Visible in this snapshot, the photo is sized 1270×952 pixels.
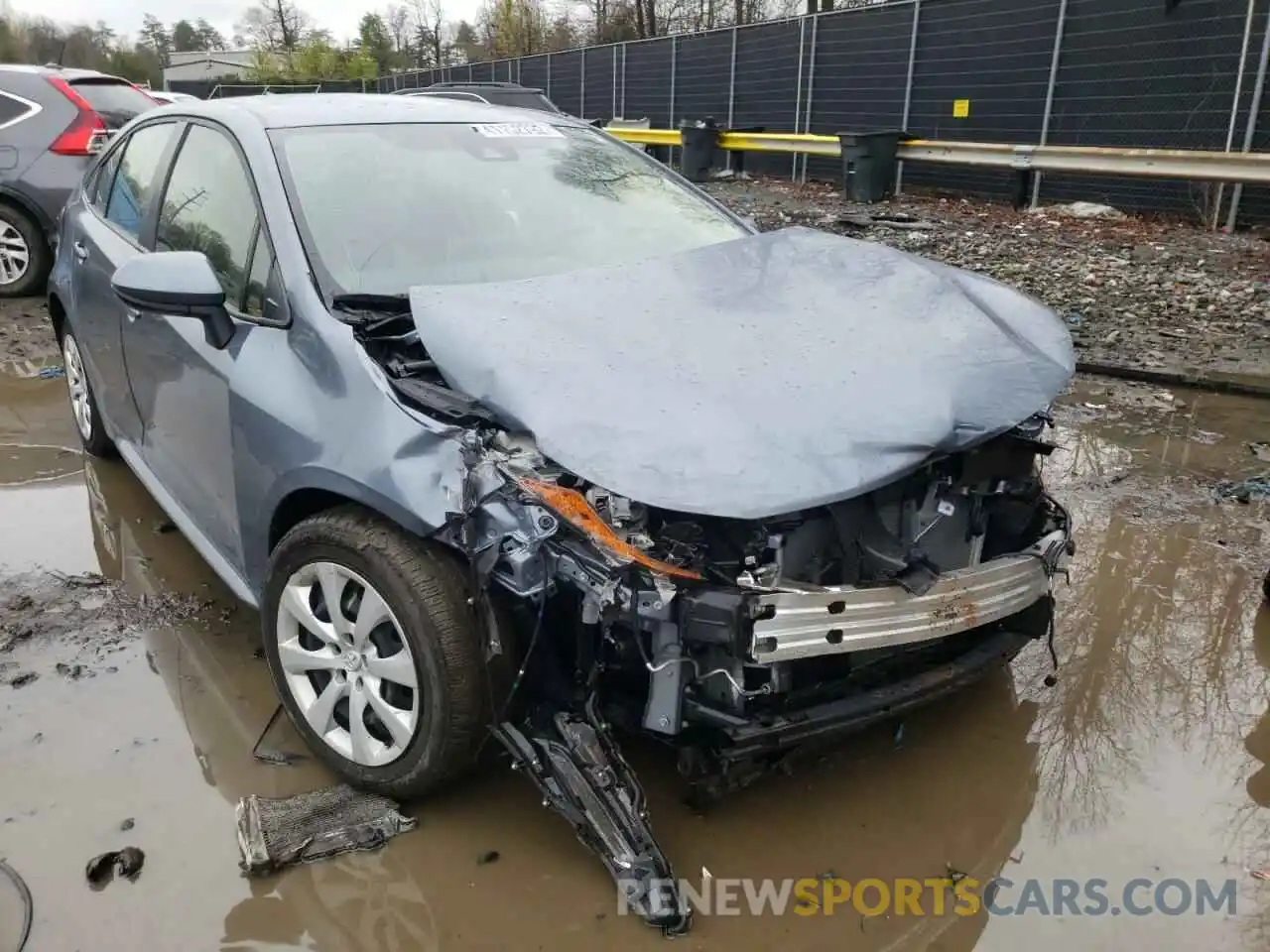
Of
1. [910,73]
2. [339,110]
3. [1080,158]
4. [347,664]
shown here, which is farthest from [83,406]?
[910,73]

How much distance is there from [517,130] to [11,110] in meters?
6.53

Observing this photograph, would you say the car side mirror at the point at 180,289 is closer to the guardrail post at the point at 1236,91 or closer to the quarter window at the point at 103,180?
the quarter window at the point at 103,180

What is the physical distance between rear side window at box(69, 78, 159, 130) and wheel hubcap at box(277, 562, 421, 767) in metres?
7.08

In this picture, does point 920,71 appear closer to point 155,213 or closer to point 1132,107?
point 1132,107

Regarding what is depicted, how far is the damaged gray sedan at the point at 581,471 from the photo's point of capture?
2.23m

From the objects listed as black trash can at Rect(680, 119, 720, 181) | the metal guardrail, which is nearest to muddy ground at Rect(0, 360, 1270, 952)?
the metal guardrail

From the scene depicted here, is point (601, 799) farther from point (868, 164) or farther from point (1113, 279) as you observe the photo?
point (868, 164)

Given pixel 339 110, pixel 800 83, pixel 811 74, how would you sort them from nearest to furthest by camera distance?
pixel 339 110
pixel 811 74
pixel 800 83

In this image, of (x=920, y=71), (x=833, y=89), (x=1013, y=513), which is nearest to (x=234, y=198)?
(x=1013, y=513)

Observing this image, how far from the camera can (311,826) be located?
2.55 metres

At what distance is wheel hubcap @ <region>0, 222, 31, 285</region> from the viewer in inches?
322

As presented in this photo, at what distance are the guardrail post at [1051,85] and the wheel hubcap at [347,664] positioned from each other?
11.7m

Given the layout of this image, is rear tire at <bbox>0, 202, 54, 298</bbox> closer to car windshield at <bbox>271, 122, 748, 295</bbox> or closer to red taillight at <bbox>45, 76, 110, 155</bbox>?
red taillight at <bbox>45, 76, 110, 155</bbox>

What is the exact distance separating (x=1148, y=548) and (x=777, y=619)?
8.54 feet
